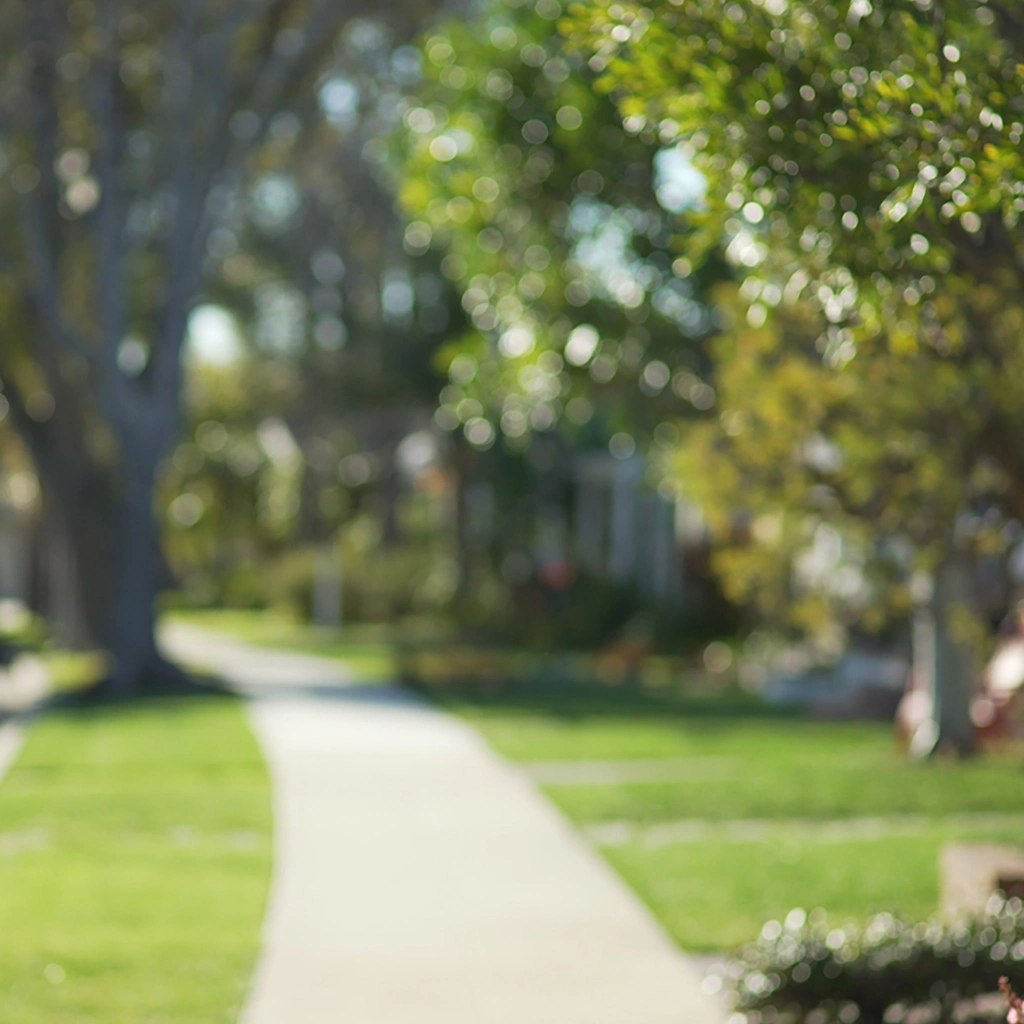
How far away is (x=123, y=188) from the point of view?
21.8m

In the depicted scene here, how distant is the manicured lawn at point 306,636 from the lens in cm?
2542

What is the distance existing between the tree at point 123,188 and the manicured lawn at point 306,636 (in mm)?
3703

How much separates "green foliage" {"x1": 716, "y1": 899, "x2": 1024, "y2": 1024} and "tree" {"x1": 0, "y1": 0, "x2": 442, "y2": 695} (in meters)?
15.6

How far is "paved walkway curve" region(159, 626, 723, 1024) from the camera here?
6.61 meters

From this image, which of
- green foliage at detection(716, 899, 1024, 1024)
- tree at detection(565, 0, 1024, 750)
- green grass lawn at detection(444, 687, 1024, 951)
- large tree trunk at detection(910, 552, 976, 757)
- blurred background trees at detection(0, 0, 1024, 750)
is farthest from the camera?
large tree trunk at detection(910, 552, 976, 757)

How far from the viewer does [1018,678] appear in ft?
47.4

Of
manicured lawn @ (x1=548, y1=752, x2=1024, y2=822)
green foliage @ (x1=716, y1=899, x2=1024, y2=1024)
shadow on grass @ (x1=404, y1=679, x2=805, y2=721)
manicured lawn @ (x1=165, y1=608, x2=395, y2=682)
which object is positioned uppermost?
green foliage @ (x1=716, y1=899, x2=1024, y2=1024)

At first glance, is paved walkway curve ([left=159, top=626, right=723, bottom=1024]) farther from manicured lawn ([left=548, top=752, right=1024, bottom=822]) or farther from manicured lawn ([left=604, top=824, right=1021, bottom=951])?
manicured lawn ([left=548, top=752, right=1024, bottom=822])

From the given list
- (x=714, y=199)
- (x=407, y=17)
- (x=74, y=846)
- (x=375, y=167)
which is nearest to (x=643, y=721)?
(x=74, y=846)

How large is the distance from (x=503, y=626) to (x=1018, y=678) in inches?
608

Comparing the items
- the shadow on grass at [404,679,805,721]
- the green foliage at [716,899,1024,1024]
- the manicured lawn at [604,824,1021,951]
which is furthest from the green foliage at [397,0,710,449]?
the shadow on grass at [404,679,805,721]

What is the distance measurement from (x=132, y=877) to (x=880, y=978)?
4667 millimetres

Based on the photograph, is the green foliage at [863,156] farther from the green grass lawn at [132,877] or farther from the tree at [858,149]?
the green grass lawn at [132,877]

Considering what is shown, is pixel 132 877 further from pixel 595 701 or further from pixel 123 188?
pixel 123 188
